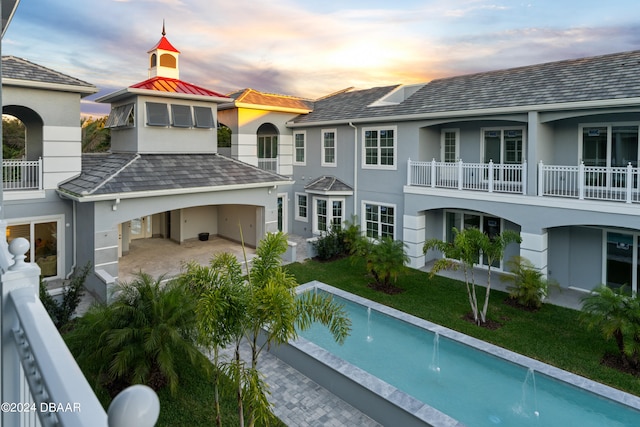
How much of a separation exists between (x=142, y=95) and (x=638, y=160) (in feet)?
63.7

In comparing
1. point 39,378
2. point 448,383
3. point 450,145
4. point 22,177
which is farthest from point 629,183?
point 22,177

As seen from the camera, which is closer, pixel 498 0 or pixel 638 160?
pixel 638 160

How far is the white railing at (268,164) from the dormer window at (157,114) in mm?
6877

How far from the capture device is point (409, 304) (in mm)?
14359

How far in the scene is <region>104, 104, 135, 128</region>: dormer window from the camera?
17703mm

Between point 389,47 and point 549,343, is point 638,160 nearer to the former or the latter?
point 549,343

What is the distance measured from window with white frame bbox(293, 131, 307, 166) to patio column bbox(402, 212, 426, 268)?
8362mm

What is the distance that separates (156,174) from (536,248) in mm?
14695

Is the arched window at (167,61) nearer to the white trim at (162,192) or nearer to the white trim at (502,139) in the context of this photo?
the white trim at (162,192)

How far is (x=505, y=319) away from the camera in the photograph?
522 inches

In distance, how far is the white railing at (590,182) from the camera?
13.3m

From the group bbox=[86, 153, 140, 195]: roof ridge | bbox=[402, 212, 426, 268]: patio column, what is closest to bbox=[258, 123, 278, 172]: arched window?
bbox=[86, 153, 140, 195]: roof ridge

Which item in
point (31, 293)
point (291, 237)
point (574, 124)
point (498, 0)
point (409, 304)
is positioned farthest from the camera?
point (291, 237)

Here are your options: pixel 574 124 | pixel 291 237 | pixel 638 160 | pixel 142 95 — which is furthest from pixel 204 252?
pixel 638 160
